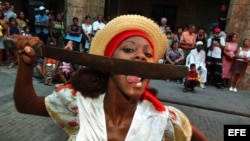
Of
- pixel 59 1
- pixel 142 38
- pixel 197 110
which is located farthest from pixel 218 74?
pixel 59 1

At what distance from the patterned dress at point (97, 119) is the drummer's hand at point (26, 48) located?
0.28 m

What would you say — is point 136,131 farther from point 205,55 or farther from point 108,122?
point 205,55

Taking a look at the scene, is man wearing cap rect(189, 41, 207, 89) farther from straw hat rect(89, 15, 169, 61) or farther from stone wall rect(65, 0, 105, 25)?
straw hat rect(89, 15, 169, 61)

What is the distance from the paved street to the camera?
4785 millimetres

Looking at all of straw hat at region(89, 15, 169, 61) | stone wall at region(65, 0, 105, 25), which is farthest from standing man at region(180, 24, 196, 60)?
straw hat at region(89, 15, 169, 61)

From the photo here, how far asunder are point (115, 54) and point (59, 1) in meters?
16.3

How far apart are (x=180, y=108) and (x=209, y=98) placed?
1.66 meters

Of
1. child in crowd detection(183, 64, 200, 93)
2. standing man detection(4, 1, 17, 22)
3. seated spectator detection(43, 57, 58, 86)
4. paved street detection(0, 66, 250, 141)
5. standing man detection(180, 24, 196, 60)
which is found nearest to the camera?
paved street detection(0, 66, 250, 141)

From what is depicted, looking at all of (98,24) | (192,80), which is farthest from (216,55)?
(98,24)

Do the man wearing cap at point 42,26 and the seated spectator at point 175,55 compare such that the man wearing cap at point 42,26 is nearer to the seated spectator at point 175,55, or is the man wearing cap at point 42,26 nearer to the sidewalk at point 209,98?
the sidewalk at point 209,98

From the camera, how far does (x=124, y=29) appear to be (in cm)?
168

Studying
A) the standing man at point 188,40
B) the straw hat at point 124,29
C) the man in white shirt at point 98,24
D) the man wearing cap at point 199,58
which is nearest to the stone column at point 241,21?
the standing man at point 188,40

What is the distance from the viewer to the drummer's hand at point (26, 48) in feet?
4.92

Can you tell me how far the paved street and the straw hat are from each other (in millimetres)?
3212
